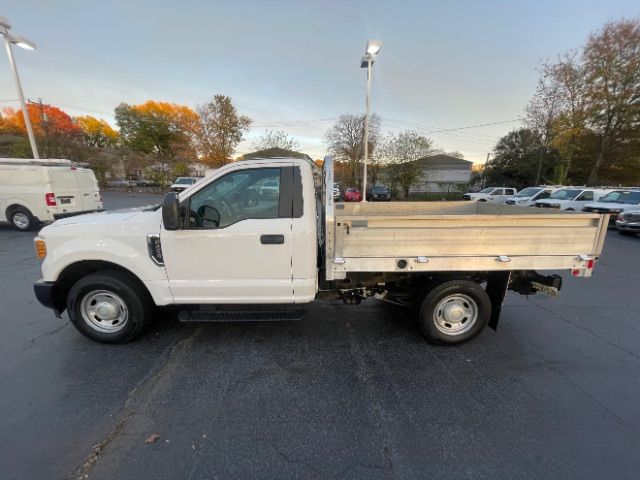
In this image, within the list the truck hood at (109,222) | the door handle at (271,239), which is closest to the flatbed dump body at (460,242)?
the door handle at (271,239)

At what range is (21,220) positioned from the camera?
998cm

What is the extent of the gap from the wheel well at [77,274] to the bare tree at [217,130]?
114ft

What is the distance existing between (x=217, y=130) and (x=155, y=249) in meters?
37.4

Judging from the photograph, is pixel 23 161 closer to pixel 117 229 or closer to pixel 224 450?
pixel 117 229

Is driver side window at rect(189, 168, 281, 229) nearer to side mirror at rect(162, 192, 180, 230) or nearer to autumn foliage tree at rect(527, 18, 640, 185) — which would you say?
side mirror at rect(162, 192, 180, 230)

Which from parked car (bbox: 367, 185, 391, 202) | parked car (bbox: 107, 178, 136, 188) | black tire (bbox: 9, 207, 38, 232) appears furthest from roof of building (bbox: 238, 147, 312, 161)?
parked car (bbox: 107, 178, 136, 188)

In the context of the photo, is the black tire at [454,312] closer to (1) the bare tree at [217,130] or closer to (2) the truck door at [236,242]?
(2) the truck door at [236,242]

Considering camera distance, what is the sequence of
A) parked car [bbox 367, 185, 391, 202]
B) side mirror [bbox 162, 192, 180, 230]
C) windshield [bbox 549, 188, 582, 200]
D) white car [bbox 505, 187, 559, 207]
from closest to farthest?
side mirror [bbox 162, 192, 180, 230], windshield [bbox 549, 188, 582, 200], white car [bbox 505, 187, 559, 207], parked car [bbox 367, 185, 391, 202]

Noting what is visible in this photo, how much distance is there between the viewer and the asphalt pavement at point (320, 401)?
1969mm

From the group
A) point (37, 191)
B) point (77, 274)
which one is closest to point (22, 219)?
point (37, 191)

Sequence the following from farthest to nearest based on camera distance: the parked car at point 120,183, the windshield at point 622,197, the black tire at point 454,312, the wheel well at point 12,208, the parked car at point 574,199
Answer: the parked car at point 120,183 < the parked car at point 574,199 < the windshield at point 622,197 < the wheel well at point 12,208 < the black tire at point 454,312

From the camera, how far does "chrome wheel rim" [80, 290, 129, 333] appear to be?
3.29m

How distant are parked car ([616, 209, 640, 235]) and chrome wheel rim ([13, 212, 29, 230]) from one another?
22.3 meters

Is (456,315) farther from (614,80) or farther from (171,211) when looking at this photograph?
(614,80)
